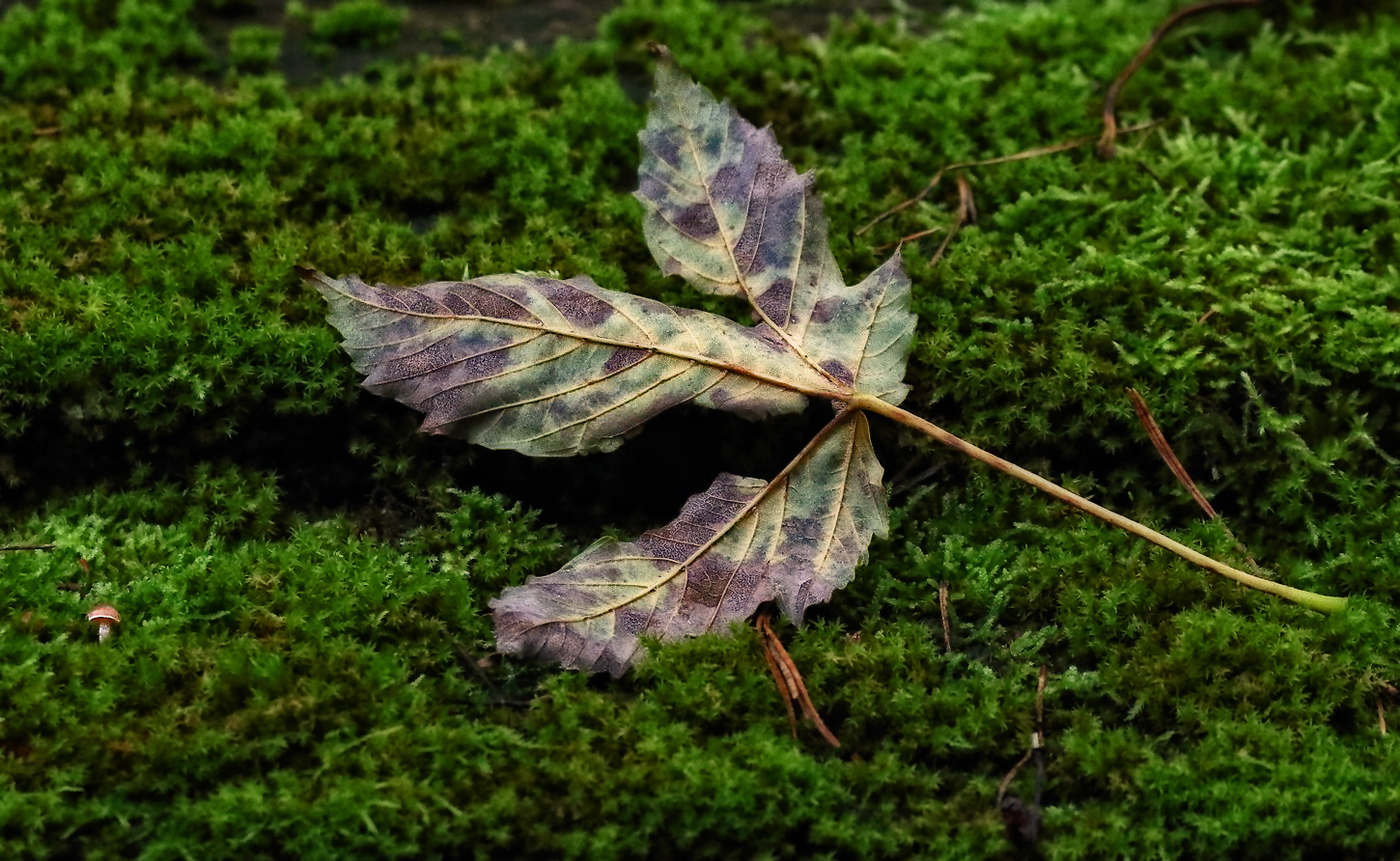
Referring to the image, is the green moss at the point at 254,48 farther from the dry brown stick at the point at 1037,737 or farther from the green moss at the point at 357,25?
the dry brown stick at the point at 1037,737

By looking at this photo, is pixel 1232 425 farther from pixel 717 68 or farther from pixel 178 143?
pixel 178 143

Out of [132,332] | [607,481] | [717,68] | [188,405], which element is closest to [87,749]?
[188,405]

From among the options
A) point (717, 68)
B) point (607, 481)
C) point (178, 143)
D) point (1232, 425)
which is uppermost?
point (717, 68)

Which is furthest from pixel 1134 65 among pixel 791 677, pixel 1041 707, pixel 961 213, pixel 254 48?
pixel 254 48

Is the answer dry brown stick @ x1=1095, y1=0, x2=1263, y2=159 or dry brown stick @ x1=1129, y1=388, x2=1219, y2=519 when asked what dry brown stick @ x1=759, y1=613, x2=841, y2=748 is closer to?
dry brown stick @ x1=1129, y1=388, x2=1219, y2=519

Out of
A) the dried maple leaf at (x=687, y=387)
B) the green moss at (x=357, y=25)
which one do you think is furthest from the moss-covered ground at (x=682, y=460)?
the dried maple leaf at (x=687, y=387)
